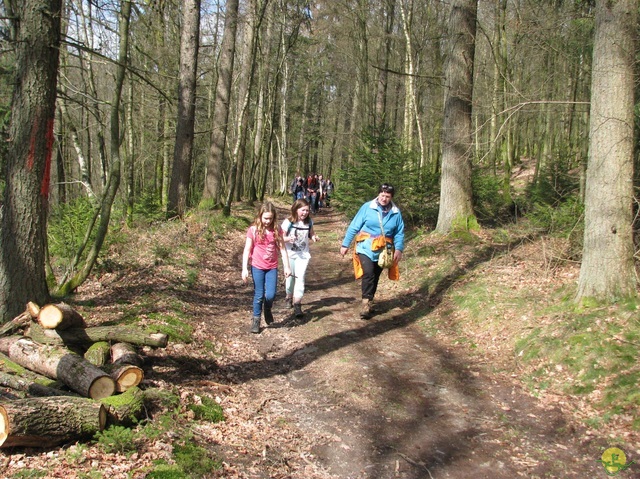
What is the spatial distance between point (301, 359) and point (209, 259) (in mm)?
6225

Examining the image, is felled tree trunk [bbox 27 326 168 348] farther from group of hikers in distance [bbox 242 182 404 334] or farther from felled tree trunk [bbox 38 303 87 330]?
group of hikers in distance [bbox 242 182 404 334]

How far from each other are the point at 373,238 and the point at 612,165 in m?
3.37

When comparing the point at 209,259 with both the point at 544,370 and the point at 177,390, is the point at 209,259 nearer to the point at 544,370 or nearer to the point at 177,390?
the point at 177,390

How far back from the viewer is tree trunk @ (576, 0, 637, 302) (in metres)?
6.06

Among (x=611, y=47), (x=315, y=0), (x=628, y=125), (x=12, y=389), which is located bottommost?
(x=12, y=389)

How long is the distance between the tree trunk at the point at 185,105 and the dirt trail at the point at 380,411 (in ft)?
26.6

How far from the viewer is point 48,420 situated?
11.8 ft

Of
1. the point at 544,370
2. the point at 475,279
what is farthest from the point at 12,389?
the point at 475,279

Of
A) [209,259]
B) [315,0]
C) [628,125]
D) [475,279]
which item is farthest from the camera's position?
[315,0]

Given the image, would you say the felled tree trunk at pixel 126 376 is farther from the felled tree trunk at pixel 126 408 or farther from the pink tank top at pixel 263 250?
the pink tank top at pixel 263 250

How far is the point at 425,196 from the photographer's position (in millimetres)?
13664

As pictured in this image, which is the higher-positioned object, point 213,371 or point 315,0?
point 315,0

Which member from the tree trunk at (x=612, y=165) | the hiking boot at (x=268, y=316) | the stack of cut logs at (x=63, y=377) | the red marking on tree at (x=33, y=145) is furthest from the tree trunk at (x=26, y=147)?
the tree trunk at (x=612, y=165)

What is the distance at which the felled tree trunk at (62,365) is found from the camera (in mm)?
4348
